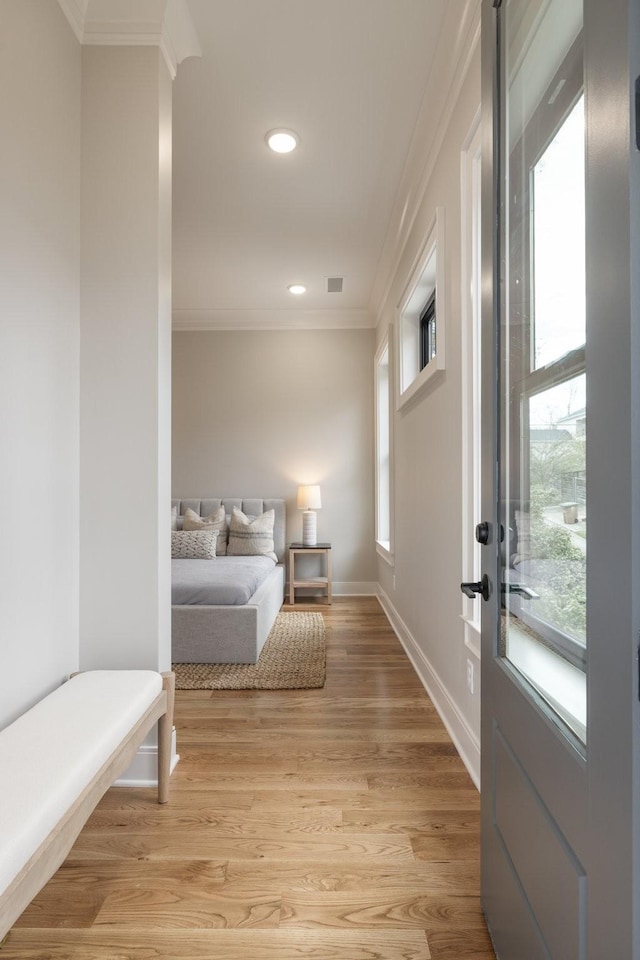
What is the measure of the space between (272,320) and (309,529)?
2.17 meters

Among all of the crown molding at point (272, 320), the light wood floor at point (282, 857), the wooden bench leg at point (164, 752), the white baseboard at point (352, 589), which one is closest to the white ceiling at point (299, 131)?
the crown molding at point (272, 320)

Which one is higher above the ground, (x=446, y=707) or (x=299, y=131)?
(x=299, y=131)

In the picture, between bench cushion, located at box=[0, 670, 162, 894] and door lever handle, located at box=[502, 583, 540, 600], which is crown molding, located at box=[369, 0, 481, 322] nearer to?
door lever handle, located at box=[502, 583, 540, 600]

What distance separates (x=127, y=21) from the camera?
2051mm

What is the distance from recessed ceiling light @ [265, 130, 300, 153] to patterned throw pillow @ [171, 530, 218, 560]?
10.2ft

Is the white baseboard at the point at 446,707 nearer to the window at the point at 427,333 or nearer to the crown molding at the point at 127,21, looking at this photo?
the window at the point at 427,333

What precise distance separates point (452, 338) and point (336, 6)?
4.29 feet

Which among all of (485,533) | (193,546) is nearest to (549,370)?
(485,533)

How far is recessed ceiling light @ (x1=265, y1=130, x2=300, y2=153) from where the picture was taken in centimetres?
288

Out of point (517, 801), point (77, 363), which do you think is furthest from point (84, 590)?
point (517, 801)

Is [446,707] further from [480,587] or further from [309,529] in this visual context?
[309,529]

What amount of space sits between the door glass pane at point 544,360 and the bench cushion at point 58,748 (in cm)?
99

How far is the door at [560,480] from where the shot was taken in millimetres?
705

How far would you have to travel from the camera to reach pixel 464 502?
2262 millimetres
